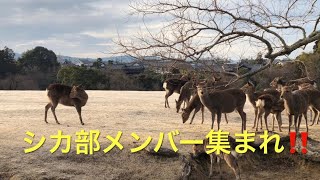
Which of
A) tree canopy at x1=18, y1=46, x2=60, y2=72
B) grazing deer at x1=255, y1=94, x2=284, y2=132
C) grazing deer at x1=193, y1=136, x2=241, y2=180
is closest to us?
grazing deer at x1=193, y1=136, x2=241, y2=180

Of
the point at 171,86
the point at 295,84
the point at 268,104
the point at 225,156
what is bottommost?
the point at 225,156

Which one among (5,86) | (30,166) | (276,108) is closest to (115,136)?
(30,166)

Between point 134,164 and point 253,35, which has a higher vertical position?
point 253,35

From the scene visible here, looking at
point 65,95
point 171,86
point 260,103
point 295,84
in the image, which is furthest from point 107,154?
point 171,86

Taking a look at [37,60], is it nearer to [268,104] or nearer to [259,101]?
[259,101]

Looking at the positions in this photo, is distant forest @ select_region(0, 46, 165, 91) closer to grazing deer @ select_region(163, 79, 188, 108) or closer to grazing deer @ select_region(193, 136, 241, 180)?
grazing deer @ select_region(163, 79, 188, 108)

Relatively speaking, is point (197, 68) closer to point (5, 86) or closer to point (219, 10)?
point (219, 10)

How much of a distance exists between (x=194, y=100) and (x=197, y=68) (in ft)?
15.2

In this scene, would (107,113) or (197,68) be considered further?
(107,113)

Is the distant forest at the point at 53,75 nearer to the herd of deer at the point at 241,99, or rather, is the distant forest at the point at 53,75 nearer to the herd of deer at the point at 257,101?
the herd of deer at the point at 241,99

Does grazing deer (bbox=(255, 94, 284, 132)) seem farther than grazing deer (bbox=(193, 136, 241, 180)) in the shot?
Yes

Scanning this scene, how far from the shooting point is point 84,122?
1159 cm

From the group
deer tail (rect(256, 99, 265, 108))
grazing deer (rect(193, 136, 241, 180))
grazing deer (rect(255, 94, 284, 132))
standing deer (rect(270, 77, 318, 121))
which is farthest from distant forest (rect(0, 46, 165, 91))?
grazing deer (rect(193, 136, 241, 180))

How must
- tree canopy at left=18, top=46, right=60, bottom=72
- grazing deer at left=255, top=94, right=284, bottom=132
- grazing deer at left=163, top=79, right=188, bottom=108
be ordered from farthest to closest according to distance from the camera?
tree canopy at left=18, top=46, right=60, bottom=72, grazing deer at left=163, top=79, right=188, bottom=108, grazing deer at left=255, top=94, right=284, bottom=132
